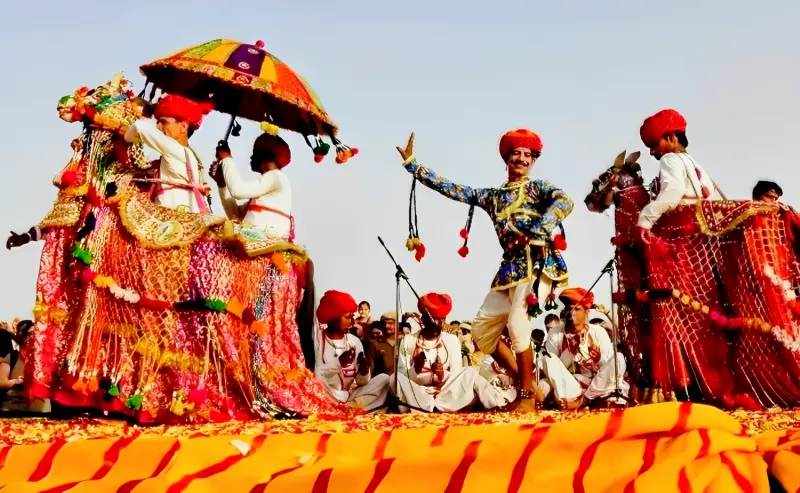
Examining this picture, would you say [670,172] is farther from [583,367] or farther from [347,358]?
[347,358]

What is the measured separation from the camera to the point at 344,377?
28.3 feet

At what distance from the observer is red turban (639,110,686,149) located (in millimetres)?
6641

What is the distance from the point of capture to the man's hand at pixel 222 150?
6.48 meters

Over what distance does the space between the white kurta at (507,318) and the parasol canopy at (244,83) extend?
177 centimetres

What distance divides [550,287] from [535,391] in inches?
34.1

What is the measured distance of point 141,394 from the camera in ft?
17.7

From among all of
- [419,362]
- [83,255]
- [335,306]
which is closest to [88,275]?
[83,255]

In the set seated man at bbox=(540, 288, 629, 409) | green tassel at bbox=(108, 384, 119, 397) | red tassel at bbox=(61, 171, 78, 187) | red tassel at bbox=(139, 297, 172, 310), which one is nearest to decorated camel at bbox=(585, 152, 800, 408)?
seated man at bbox=(540, 288, 629, 409)

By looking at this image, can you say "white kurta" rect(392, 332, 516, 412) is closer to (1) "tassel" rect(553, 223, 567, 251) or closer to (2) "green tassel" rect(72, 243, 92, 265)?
(1) "tassel" rect(553, 223, 567, 251)

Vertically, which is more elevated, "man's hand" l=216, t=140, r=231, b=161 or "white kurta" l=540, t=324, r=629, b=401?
"man's hand" l=216, t=140, r=231, b=161

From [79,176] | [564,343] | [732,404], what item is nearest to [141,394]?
Answer: [79,176]

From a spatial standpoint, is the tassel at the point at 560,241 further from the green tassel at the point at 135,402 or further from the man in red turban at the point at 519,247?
the green tassel at the point at 135,402

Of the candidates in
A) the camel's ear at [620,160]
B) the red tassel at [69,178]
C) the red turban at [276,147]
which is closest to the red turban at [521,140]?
the camel's ear at [620,160]

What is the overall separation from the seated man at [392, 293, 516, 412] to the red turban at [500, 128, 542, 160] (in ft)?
7.44
